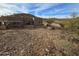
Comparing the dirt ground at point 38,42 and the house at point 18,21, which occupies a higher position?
the house at point 18,21

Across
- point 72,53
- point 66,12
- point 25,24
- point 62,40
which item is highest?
point 66,12

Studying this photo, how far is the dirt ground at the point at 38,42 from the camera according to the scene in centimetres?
147

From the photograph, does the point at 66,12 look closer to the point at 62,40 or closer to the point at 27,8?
the point at 62,40

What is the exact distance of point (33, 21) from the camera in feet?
5.00

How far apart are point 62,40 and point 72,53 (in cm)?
16

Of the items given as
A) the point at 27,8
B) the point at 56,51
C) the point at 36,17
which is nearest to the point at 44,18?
the point at 36,17

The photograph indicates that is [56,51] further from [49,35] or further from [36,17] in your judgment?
[36,17]

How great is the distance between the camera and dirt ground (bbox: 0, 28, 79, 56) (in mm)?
1468

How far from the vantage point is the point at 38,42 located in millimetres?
1489

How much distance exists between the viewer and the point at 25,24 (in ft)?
4.99

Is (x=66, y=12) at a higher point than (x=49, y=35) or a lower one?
higher

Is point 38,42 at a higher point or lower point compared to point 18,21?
lower

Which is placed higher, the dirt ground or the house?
the house

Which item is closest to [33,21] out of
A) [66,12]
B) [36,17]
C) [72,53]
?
[36,17]
